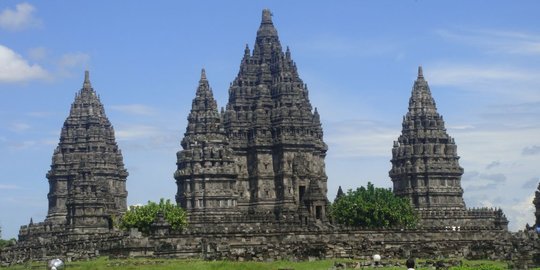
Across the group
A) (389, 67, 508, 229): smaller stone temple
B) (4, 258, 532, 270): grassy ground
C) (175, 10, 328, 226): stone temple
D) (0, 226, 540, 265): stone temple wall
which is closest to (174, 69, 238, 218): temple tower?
(175, 10, 328, 226): stone temple

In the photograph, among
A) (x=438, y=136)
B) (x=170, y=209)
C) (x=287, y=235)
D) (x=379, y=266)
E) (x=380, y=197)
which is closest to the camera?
(x=379, y=266)

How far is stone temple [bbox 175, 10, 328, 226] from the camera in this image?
157 m

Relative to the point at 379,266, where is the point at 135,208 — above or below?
above

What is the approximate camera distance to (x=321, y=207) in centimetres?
14550

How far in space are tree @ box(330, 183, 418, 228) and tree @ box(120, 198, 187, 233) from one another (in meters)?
21.1

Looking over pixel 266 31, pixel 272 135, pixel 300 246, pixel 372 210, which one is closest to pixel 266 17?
pixel 266 31

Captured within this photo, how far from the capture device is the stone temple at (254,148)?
516ft

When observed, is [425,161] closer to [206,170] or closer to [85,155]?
[206,170]

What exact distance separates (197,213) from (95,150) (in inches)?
1323

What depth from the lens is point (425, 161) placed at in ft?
586

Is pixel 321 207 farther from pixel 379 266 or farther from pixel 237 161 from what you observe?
pixel 379 266

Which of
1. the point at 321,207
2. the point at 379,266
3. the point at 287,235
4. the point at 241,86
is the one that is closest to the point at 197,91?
the point at 241,86

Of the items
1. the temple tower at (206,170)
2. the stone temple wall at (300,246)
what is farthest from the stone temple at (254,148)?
the stone temple wall at (300,246)

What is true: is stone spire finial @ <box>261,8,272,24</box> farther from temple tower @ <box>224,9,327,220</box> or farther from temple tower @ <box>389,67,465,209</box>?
temple tower @ <box>389,67,465,209</box>
